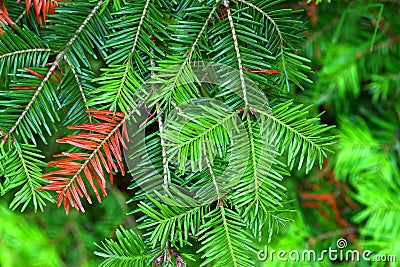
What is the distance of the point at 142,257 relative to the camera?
374mm

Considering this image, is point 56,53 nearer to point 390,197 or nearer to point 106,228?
point 106,228

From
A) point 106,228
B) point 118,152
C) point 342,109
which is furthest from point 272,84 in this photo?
point 342,109

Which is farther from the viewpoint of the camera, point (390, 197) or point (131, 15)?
point (390, 197)

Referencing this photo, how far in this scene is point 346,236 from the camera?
808mm

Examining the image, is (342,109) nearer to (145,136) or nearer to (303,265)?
(303,265)

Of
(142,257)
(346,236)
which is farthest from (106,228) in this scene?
(346,236)

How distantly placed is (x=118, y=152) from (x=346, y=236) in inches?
22.8

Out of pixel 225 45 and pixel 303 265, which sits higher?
pixel 225 45

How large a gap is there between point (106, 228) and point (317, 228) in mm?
409

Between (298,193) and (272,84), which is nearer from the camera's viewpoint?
(272,84)

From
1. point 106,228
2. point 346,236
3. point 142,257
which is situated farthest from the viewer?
point 346,236

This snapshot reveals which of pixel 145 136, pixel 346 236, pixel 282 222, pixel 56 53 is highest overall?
pixel 56 53

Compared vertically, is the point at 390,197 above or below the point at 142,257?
below

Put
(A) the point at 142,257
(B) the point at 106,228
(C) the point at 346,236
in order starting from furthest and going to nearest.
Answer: (C) the point at 346,236
(B) the point at 106,228
(A) the point at 142,257
